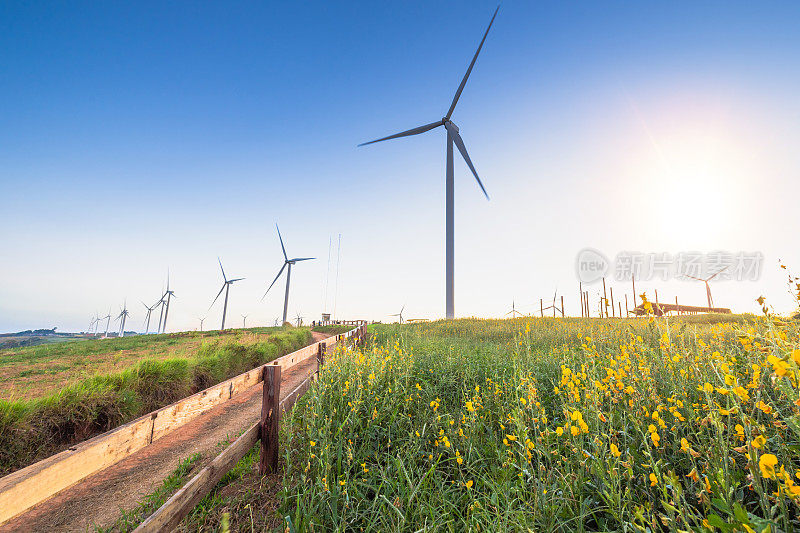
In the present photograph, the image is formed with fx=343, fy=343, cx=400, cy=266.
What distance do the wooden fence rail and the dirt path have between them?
1633 mm

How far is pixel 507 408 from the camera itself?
16.4 feet

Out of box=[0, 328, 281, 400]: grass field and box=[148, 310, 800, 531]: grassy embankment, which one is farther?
box=[0, 328, 281, 400]: grass field

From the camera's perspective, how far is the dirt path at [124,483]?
4258 mm

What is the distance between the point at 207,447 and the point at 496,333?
12.5 meters

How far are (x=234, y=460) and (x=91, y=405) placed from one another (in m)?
4.93

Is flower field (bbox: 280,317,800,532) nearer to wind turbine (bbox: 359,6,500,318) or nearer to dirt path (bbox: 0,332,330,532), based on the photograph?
dirt path (bbox: 0,332,330,532)

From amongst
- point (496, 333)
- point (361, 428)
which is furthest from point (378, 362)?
point (496, 333)

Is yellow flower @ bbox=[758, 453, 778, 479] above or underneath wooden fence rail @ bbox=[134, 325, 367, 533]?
above

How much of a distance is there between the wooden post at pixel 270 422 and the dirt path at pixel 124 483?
5.27 feet

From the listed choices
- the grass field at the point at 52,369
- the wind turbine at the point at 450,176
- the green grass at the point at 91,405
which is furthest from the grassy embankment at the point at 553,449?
the wind turbine at the point at 450,176

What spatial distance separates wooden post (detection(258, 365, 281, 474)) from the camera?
458cm

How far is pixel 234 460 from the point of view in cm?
403

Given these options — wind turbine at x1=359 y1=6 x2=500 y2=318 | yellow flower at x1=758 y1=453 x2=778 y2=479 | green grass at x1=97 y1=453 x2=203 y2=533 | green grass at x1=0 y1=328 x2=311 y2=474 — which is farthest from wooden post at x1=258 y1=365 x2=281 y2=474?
wind turbine at x1=359 y1=6 x2=500 y2=318

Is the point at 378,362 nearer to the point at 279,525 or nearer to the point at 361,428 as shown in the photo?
the point at 361,428
